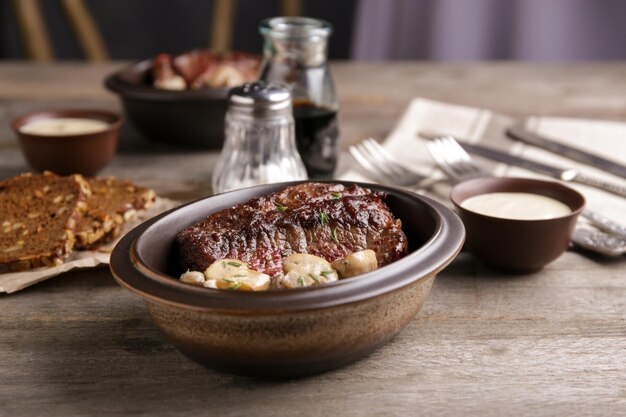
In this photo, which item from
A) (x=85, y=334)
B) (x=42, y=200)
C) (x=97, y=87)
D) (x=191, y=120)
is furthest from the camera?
(x=97, y=87)

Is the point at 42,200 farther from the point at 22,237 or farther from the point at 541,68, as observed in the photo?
the point at 541,68

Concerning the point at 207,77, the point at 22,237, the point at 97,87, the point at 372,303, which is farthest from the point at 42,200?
the point at 97,87

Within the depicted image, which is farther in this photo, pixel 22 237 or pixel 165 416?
pixel 22 237

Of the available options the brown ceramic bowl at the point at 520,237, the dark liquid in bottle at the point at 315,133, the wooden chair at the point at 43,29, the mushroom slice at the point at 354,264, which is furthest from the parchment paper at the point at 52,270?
the wooden chair at the point at 43,29

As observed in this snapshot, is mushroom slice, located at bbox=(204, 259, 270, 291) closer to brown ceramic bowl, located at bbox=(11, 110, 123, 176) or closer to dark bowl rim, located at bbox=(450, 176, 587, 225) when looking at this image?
dark bowl rim, located at bbox=(450, 176, 587, 225)

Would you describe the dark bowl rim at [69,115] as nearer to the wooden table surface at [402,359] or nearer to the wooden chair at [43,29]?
the wooden table surface at [402,359]

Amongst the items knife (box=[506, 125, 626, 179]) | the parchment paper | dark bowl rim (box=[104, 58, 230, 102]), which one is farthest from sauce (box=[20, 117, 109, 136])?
knife (box=[506, 125, 626, 179])
